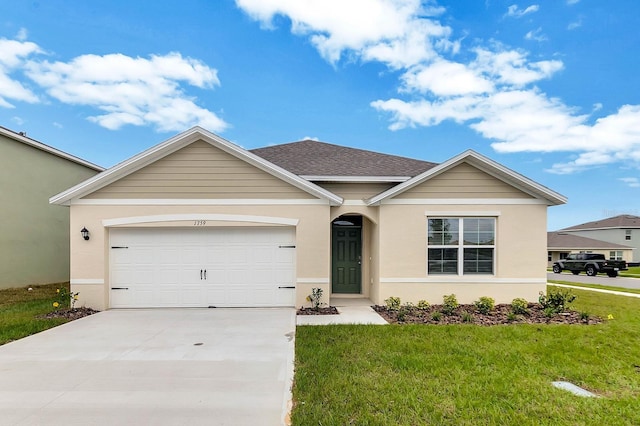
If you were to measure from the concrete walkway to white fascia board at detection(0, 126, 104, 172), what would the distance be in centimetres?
1270

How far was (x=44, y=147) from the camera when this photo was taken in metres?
12.8

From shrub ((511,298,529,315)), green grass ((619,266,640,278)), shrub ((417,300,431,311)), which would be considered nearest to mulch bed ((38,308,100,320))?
shrub ((417,300,431,311))

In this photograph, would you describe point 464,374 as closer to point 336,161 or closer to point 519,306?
point 519,306

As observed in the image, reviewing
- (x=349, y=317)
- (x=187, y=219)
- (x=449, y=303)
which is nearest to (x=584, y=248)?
(x=449, y=303)

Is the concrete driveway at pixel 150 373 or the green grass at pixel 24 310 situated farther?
the green grass at pixel 24 310

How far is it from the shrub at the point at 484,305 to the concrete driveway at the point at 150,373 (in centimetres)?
504

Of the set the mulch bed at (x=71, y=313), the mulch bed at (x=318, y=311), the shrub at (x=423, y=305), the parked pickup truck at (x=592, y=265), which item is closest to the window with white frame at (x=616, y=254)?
the parked pickup truck at (x=592, y=265)

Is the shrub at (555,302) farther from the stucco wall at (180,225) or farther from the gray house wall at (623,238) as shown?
the gray house wall at (623,238)

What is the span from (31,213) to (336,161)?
1213 centimetres

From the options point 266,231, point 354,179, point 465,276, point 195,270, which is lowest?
point 465,276

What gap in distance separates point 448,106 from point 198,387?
19009 mm

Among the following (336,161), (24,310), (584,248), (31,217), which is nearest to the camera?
(24,310)

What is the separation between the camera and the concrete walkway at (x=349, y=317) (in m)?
7.26

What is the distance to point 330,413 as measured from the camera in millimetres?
3471
